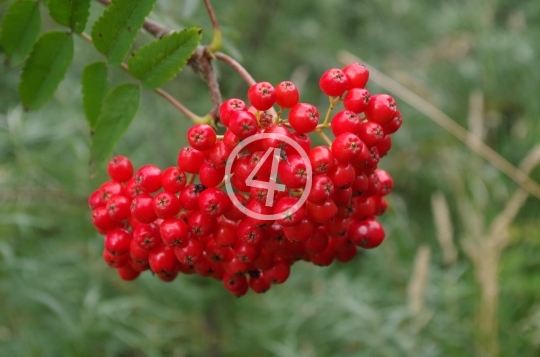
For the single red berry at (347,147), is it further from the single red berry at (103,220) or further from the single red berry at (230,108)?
the single red berry at (103,220)

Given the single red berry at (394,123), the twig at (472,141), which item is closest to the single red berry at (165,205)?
the single red berry at (394,123)

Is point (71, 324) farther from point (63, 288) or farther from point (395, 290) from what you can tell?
point (395, 290)

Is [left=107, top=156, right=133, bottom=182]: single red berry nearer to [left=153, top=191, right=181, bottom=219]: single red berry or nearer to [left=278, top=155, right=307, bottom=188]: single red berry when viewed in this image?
[left=153, top=191, right=181, bottom=219]: single red berry

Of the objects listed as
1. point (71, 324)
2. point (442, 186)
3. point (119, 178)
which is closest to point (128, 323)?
point (71, 324)

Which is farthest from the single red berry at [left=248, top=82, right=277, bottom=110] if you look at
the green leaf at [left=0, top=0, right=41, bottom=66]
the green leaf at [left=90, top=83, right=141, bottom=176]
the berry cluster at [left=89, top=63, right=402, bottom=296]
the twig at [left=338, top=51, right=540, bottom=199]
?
the twig at [left=338, top=51, right=540, bottom=199]

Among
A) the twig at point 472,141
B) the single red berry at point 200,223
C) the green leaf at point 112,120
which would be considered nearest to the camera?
the single red berry at point 200,223

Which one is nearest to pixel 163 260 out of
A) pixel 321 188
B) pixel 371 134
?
pixel 321 188
